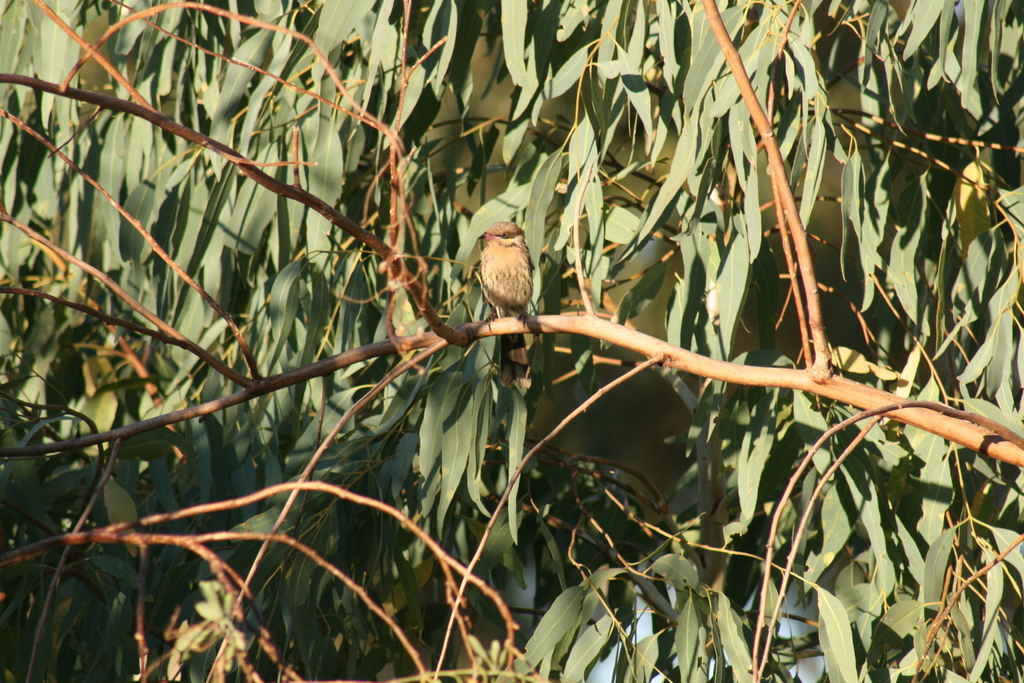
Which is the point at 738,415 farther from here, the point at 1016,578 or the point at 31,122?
the point at 31,122

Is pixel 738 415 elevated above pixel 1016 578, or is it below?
above

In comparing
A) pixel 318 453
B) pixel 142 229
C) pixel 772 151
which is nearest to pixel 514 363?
pixel 318 453

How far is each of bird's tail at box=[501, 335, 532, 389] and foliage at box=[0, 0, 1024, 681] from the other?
0.07m

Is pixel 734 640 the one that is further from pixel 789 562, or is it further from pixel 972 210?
pixel 972 210

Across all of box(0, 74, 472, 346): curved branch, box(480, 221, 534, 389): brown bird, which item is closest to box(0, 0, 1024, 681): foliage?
box(480, 221, 534, 389): brown bird

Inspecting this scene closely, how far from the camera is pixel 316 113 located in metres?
2.74

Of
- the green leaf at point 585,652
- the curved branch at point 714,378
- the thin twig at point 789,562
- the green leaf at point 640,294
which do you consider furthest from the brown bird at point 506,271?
the thin twig at point 789,562

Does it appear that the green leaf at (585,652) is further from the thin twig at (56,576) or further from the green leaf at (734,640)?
the thin twig at (56,576)

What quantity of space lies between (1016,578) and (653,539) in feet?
4.76

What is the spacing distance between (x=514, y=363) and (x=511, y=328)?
0.81 m

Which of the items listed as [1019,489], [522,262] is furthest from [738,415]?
[522,262]

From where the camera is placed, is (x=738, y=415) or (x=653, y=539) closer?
(x=738, y=415)

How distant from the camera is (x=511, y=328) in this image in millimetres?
2203

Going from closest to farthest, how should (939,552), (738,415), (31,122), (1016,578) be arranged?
(939,552) < (1016,578) < (738,415) < (31,122)
